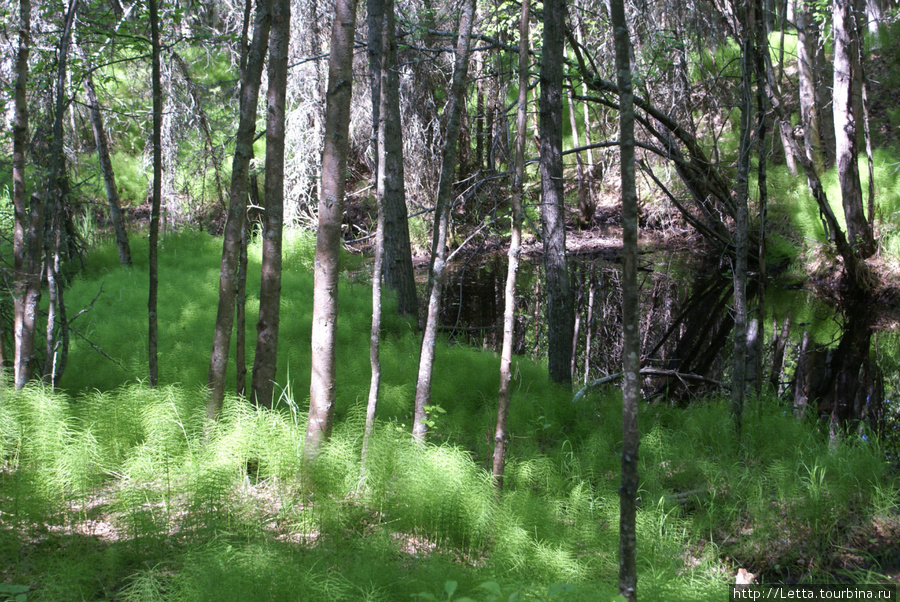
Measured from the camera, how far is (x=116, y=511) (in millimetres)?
3084

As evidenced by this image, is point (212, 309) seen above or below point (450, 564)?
above

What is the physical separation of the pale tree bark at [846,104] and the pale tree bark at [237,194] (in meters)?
8.63

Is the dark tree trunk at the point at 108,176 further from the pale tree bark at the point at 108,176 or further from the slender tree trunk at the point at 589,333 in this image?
the slender tree trunk at the point at 589,333

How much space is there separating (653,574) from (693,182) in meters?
6.40

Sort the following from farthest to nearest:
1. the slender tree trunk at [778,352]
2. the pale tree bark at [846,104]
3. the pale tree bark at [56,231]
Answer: the pale tree bark at [846,104], the slender tree trunk at [778,352], the pale tree bark at [56,231]

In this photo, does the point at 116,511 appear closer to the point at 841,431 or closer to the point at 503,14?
the point at 841,431

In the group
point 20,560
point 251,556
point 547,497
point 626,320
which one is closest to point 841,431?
point 547,497

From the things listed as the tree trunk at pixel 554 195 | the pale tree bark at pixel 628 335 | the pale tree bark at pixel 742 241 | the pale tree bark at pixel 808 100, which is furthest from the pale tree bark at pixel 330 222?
the pale tree bark at pixel 808 100

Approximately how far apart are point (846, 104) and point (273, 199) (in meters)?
8.95

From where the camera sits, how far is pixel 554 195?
222 inches

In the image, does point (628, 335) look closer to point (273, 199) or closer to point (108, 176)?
point (273, 199)

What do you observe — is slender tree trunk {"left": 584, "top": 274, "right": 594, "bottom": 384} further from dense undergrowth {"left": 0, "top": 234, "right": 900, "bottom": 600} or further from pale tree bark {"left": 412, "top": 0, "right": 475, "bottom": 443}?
pale tree bark {"left": 412, "top": 0, "right": 475, "bottom": 443}

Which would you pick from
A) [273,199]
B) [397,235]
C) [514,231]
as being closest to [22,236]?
[273,199]

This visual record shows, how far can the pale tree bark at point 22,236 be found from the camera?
4.08 metres
